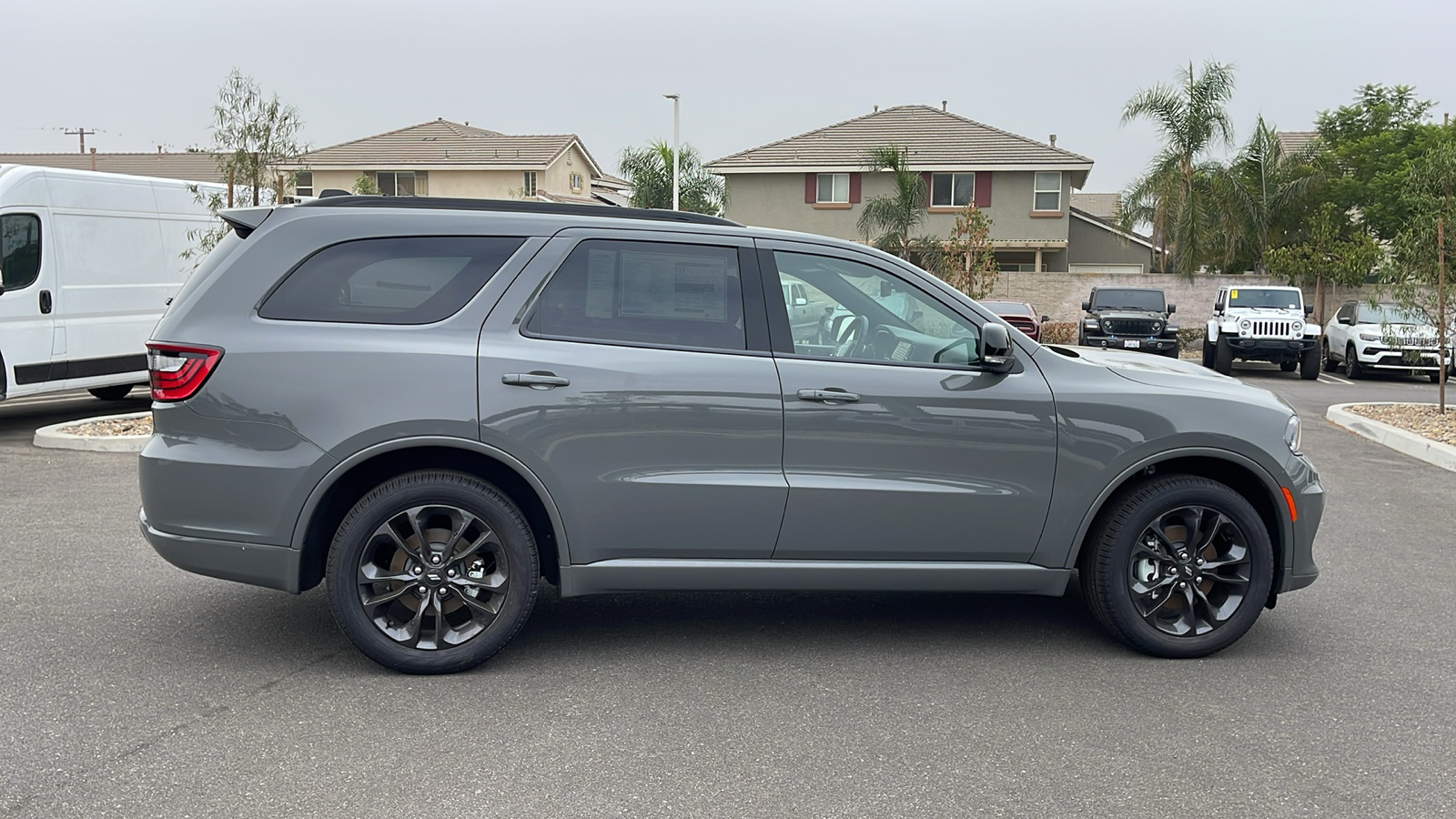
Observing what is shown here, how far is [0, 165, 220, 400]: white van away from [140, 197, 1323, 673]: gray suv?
7778 millimetres

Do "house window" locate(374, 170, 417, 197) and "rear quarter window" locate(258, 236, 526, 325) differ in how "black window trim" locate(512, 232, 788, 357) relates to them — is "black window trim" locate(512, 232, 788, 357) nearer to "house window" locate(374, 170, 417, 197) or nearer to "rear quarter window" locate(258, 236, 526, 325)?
"rear quarter window" locate(258, 236, 526, 325)

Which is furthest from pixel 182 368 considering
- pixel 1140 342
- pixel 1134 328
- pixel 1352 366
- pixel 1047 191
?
pixel 1047 191

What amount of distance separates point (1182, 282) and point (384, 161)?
31.7 m

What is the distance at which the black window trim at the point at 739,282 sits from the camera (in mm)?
4941

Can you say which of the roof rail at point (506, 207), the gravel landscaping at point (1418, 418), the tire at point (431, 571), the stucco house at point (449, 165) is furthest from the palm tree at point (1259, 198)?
the tire at point (431, 571)

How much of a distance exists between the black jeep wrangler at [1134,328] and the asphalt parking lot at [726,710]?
18.8 m

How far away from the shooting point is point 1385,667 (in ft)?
17.0

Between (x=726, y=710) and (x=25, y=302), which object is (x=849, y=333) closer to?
(x=726, y=710)

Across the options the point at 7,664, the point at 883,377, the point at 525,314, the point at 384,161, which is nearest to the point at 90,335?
the point at 7,664

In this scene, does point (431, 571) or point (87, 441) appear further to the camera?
point (87, 441)

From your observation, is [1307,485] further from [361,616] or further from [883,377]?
[361,616]

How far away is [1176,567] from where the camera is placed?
5.25 m

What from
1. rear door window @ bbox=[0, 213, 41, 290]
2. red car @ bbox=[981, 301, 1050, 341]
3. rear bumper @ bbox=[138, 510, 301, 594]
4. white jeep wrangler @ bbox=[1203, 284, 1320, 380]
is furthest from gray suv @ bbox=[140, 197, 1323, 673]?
white jeep wrangler @ bbox=[1203, 284, 1320, 380]

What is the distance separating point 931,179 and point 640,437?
3685cm
